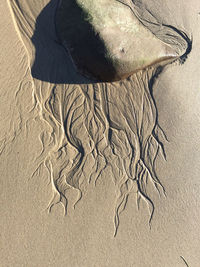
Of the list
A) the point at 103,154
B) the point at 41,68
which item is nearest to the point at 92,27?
the point at 41,68

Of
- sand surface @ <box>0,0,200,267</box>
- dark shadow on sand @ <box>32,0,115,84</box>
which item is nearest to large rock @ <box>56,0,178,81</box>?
dark shadow on sand @ <box>32,0,115,84</box>

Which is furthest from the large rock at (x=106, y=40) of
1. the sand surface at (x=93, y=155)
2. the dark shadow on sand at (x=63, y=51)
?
the sand surface at (x=93, y=155)

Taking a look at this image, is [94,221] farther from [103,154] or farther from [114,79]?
[114,79]

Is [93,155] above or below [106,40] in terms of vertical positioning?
below

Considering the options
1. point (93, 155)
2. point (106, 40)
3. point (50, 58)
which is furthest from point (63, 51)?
point (93, 155)

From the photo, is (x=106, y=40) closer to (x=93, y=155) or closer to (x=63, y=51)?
(x=63, y=51)

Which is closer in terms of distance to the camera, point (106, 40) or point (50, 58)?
point (106, 40)

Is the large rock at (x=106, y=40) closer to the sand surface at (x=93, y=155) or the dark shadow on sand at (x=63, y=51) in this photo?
the dark shadow on sand at (x=63, y=51)
